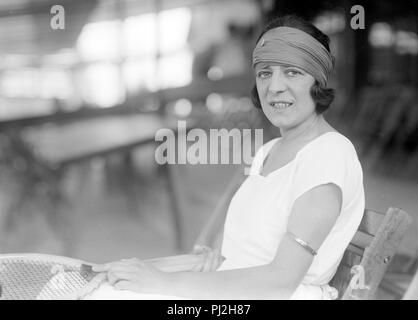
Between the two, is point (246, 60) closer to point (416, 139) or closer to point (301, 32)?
point (301, 32)

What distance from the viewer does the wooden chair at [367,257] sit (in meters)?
1.35

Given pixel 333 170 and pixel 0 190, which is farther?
pixel 0 190

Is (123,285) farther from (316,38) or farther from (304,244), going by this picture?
(316,38)

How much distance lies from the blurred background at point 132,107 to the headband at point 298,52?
541 millimetres

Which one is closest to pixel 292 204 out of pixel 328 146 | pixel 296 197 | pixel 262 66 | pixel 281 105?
pixel 296 197

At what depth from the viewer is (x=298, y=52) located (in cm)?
140

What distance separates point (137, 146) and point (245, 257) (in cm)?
182

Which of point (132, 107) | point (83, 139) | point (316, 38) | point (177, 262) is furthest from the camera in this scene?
point (83, 139)

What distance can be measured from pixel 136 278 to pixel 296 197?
0.44 meters

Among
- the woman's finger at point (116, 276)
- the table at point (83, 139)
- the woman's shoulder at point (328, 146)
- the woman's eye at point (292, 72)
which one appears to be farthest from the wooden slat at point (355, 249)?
the table at point (83, 139)

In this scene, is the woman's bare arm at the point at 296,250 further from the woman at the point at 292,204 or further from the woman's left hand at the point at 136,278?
the woman's left hand at the point at 136,278

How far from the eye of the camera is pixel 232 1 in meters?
2.76

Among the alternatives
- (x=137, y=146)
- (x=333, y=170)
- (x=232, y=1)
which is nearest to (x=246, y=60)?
(x=232, y=1)
